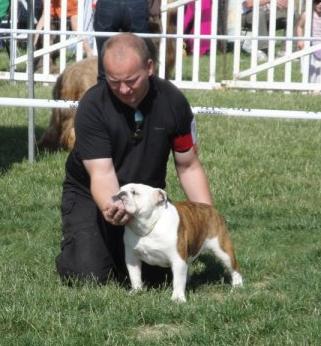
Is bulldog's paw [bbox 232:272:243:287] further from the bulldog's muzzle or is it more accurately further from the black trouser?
the bulldog's muzzle

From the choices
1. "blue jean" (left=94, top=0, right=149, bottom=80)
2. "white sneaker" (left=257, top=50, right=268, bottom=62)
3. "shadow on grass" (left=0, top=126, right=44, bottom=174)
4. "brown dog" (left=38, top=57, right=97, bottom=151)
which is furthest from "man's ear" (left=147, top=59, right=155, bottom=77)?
"white sneaker" (left=257, top=50, right=268, bottom=62)

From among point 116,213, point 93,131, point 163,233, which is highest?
point 93,131

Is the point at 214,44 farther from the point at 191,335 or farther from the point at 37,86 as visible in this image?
the point at 191,335

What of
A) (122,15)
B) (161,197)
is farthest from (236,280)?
(122,15)

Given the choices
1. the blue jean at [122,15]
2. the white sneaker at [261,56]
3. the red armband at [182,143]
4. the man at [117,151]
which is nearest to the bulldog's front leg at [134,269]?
the man at [117,151]

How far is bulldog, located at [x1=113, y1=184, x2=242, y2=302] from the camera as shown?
4.96 metres

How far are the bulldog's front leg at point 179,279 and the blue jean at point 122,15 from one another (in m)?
5.37

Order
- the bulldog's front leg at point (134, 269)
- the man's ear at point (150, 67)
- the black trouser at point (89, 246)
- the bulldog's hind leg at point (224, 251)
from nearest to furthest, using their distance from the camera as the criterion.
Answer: the man's ear at point (150, 67) < the bulldog's front leg at point (134, 269) < the bulldog's hind leg at point (224, 251) < the black trouser at point (89, 246)

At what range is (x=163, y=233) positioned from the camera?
16.5ft

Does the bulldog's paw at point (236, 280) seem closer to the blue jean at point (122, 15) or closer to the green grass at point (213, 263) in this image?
the green grass at point (213, 263)

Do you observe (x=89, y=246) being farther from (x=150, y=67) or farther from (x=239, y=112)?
(x=239, y=112)

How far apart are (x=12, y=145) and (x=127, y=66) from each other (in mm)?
5093

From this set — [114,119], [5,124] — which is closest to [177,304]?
[114,119]

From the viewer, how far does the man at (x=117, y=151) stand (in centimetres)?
504
